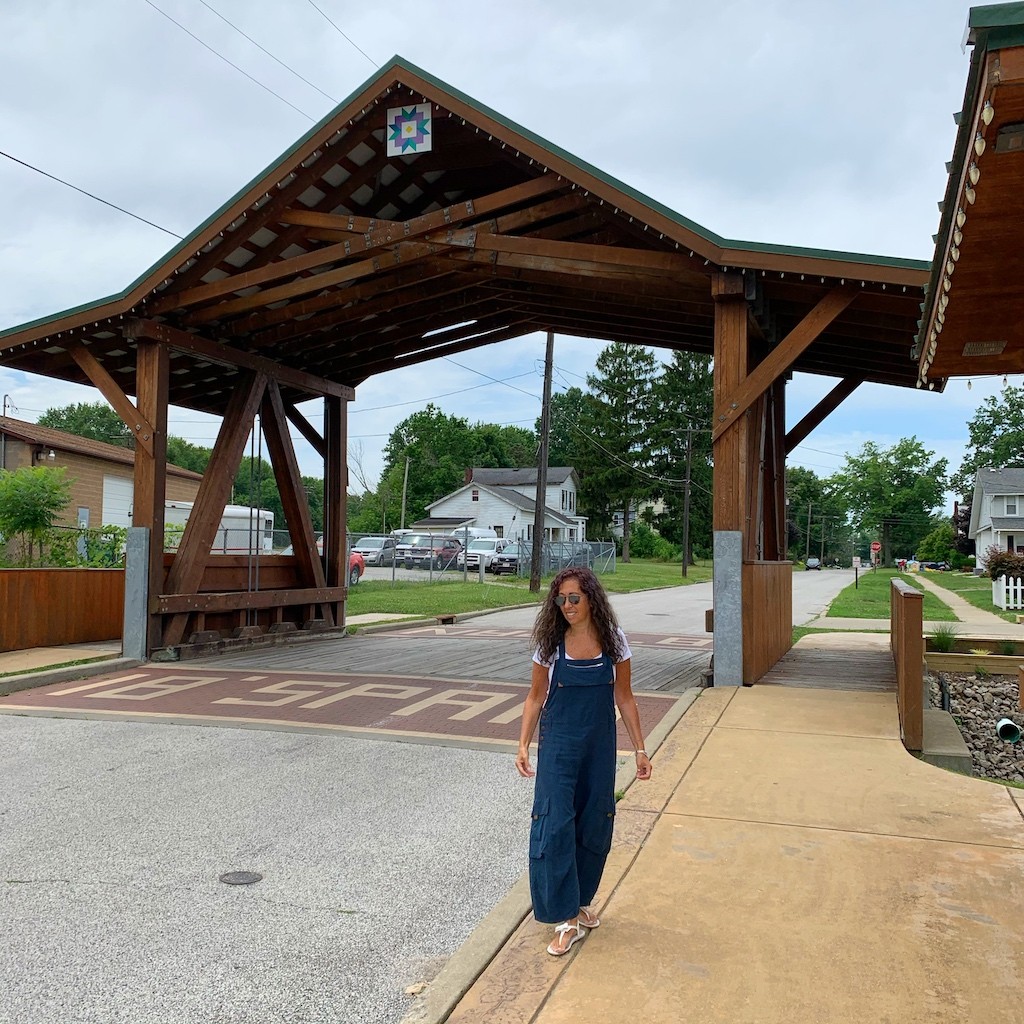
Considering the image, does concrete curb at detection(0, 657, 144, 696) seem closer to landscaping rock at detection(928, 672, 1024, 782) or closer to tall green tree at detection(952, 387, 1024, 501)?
landscaping rock at detection(928, 672, 1024, 782)

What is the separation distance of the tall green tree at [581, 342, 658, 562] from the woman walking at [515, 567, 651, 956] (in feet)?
237

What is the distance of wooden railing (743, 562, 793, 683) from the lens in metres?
10.3

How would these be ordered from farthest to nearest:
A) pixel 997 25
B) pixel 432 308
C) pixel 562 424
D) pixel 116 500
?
pixel 562 424 → pixel 116 500 → pixel 432 308 → pixel 997 25

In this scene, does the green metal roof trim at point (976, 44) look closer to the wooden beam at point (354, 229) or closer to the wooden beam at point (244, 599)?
the wooden beam at point (354, 229)

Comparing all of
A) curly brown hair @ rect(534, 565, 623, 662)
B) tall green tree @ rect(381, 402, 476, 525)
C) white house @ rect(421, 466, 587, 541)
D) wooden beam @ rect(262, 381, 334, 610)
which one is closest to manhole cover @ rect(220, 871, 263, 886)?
curly brown hair @ rect(534, 565, 623, 662)

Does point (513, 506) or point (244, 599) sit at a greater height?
point (513, 506)

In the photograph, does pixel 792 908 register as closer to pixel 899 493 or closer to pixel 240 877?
pixel 240 877

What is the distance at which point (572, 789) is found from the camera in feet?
12.2

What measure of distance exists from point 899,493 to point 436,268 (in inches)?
4389

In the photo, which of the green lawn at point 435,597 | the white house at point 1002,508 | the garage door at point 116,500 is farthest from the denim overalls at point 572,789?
the white house at point 1002,508

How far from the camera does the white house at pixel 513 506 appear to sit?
7038 centimetres

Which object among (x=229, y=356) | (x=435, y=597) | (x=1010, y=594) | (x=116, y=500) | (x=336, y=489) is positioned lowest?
(x=435, y=597)

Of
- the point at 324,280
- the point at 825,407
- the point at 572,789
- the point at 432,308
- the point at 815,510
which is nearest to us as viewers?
the point at 572,789

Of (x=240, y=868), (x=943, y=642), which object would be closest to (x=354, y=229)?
(x=240, y=868)
